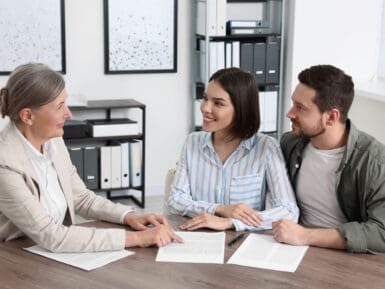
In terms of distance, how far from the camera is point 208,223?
7.16ft

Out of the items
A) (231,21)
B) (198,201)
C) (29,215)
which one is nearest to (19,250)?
(29,215)

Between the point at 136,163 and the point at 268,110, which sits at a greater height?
the point at 268,110

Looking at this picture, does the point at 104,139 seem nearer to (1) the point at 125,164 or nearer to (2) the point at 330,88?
(1) the point at 125,164

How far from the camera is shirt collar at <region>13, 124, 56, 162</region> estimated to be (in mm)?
2076

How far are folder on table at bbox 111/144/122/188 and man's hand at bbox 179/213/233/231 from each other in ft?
8.49

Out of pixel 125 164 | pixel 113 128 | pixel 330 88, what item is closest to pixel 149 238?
pixel 330 88

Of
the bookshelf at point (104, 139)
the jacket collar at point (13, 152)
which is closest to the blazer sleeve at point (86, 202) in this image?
the jacket collar at point (13, 152)

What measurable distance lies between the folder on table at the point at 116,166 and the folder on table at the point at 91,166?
11cm

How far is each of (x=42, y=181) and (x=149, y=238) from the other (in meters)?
0.40

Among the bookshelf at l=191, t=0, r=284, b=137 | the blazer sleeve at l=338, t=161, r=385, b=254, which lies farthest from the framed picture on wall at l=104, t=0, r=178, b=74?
the blazer sleeve at l=338, t=161, r=385, b=254

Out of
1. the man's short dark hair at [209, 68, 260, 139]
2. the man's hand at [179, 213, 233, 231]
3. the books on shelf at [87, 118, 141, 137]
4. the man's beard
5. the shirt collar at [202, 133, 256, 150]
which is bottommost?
the books on shelf at [87, 118, 141, 137]

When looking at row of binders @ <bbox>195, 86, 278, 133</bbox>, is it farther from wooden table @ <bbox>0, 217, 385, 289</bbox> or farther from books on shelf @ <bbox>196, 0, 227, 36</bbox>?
wooden table @ <bbox>0, 217, 385, 289</bbox>

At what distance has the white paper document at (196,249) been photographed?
1.92 m

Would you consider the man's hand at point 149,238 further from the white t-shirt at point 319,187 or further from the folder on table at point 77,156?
the folder on table at point 77,156
